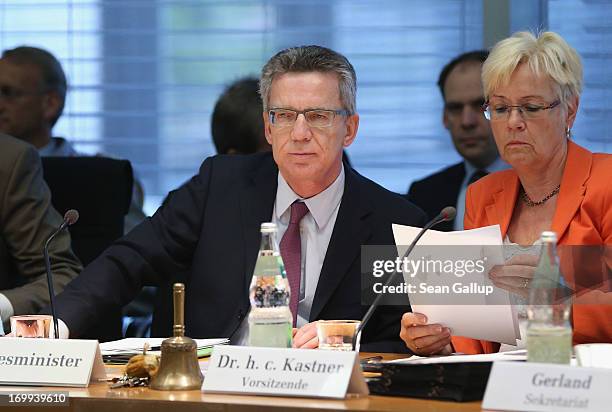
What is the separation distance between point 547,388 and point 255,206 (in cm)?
141

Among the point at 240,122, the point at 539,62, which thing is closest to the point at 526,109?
the point at 539,62

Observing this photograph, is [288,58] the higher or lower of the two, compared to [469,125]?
higher

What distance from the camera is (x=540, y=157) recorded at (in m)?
2.82

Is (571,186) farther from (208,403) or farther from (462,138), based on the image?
(462,138)

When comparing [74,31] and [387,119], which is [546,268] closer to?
[387,119]

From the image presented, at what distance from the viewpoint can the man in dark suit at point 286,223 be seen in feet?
9.48

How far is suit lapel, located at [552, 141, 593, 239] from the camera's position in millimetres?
2746

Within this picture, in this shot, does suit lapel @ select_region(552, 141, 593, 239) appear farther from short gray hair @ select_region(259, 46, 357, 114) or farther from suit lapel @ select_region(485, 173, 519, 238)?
short gray hair @ select_region(259, 46, 357, 114)

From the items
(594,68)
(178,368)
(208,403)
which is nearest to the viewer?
(208,403)

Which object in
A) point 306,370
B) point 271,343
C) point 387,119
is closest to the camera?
point 306,370

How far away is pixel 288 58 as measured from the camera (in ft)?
9.64

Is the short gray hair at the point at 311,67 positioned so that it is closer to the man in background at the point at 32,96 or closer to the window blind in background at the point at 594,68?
the man in background at the point at 32,96

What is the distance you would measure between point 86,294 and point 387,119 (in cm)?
315

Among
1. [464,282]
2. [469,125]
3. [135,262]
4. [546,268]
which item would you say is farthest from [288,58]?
[469,125]
